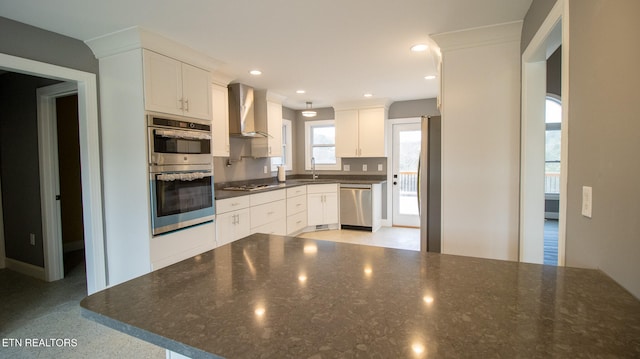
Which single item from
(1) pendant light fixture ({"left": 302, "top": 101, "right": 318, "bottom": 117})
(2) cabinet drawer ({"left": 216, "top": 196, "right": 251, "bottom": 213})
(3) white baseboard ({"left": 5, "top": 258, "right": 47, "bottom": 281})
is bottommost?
(3) white baseboard ({"left": 5, "top": 258, "right": 47, "bottom": 281})

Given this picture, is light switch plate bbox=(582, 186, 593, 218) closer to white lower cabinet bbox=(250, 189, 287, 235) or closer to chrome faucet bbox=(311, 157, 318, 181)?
white lower cabinet bbox=(250, 189, 287, 235)

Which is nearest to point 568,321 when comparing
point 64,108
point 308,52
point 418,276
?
point 418,276

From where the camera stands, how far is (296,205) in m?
4.87

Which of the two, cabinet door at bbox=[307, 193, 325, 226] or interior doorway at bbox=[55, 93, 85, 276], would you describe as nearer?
interior doorway at bbox=[55, 93, 85, 276]

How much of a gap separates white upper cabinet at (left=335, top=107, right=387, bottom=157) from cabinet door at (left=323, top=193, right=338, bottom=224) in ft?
2.77

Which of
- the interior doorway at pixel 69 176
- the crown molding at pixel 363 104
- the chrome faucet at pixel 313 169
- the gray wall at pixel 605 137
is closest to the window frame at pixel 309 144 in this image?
the chrome faucet at pixel 313 169

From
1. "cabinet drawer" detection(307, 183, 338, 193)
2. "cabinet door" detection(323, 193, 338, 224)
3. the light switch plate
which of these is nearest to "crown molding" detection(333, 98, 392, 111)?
"cabinet drawer" detection(307, 183, 338, 193)

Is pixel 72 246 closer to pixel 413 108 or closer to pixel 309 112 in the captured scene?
pixel 309 112

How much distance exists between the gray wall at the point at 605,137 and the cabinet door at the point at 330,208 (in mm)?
4079

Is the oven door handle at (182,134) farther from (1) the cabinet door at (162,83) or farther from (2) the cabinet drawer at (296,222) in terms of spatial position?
(2) the cabinet drawer at (296,222)

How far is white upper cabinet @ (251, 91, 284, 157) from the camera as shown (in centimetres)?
458

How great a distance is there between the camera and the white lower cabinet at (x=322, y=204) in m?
5.21

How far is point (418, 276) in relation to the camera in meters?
1.03

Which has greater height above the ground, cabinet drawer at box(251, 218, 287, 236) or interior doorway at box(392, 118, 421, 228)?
interior doorway at box(392, 118, 421, 228)
